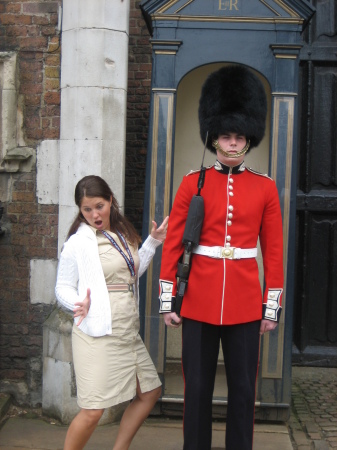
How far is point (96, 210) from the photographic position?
131 inches

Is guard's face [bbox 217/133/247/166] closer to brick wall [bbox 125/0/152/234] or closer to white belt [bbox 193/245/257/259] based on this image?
white belt [bbox 193/245/257/259]

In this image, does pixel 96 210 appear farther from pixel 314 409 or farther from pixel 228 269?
pixel 314 409

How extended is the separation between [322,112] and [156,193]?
1.78 meters

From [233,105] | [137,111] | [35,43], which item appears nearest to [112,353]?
[233,105]

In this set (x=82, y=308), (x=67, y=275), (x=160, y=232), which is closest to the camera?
(x=82, y=308)

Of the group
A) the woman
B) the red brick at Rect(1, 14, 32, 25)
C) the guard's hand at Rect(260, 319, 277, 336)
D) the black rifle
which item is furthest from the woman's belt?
the red brick at Rect(1, 14, 32, 25)

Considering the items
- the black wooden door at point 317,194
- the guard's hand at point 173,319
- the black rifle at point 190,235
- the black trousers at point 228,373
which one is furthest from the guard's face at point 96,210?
the black wooden door at point 317,194

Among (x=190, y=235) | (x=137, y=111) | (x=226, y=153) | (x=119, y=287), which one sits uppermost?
(x=137, y=111)

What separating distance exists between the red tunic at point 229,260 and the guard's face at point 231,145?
7 centimetres

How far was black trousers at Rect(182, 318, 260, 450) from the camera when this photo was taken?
3.40 m

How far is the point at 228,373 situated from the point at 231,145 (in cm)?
114

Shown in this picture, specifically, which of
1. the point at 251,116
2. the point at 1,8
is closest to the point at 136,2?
the point at 1,8

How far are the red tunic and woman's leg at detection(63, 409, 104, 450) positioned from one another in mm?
597

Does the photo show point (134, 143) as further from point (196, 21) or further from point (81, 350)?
point (81, 350)
